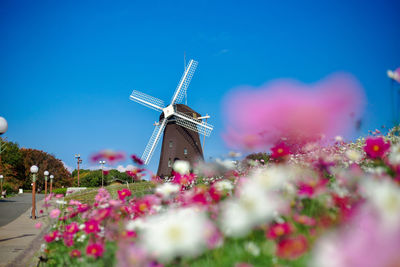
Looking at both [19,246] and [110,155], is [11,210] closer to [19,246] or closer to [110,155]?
[19,246]

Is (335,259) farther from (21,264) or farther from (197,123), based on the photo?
(197,123)

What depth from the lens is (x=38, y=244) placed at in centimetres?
738

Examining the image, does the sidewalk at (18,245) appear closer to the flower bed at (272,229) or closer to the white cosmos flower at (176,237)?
the flower bed at (272,229)

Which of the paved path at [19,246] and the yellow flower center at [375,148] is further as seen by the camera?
the paved path at [19,246]

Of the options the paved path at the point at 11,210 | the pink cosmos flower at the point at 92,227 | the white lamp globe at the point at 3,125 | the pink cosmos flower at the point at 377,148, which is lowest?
the pink cosmos flower at the point at 92,227

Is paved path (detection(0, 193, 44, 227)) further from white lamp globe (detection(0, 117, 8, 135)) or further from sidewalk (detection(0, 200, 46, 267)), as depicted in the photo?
white lamp globe (detection(0, 117, 8, 135))

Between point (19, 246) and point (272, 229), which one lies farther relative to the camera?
point (19, 246)

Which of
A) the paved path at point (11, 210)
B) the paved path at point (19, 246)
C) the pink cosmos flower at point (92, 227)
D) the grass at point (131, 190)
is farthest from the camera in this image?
the paved path at point (11, 210)

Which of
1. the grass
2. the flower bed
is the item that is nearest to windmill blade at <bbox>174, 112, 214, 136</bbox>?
the grass

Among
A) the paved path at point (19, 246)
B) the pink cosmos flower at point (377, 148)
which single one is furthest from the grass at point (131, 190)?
the pink cosmos flower at point (377, 148)

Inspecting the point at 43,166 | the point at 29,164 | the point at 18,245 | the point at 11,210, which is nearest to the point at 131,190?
the point at 18,245

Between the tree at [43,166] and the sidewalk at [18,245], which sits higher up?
the tree at [43,166]

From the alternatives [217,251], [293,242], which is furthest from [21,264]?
[293,242]

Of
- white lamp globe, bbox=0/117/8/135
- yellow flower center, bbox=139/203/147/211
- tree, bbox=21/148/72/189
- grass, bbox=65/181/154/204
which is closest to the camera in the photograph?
yellow flower center, bbox=139/203/147/211
